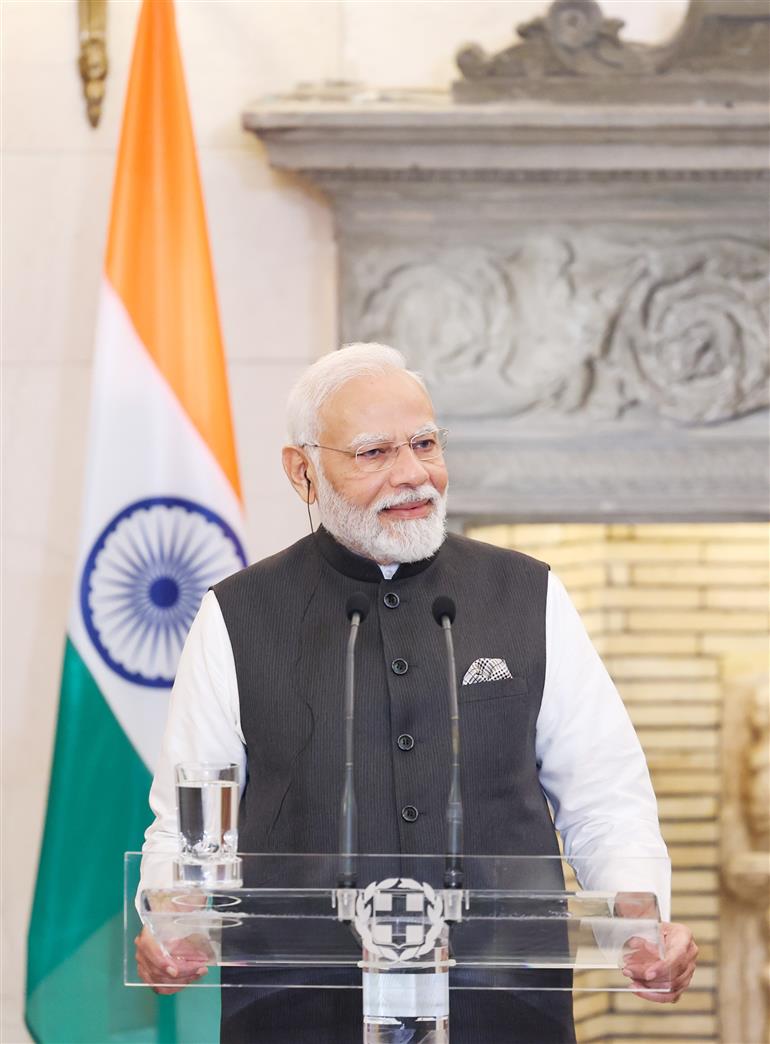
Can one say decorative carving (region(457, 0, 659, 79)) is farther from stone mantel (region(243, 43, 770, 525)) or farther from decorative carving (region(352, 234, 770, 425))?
decorative carving (region(352, 234, 770, 425))

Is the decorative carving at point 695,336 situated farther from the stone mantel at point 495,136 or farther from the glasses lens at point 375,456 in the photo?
the glasses lens at point 375,456

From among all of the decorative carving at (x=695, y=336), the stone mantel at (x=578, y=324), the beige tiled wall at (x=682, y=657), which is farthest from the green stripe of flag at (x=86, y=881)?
the beige tiled wall at (x=682, y=657)

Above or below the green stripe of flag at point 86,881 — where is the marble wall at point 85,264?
above

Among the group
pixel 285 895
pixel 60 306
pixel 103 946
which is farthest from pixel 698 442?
pixel 285 895

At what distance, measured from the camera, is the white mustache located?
87.4 inches

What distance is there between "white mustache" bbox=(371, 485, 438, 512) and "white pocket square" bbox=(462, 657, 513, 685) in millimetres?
253

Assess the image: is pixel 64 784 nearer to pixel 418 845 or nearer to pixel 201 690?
pixel 201 690

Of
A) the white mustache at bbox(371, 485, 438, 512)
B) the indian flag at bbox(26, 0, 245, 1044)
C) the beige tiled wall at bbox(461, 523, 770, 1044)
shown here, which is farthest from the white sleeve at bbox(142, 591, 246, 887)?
the beige tiled wall at bbox(461, 523, 770, 1044)

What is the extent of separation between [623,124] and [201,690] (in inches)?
81.3

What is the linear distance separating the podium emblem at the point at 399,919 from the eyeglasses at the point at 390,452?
737 millimetres

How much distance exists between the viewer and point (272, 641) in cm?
232

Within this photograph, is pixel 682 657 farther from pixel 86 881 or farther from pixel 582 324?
pixel 86 881

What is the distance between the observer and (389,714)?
2.19 m

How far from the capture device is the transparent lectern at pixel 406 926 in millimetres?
1707
